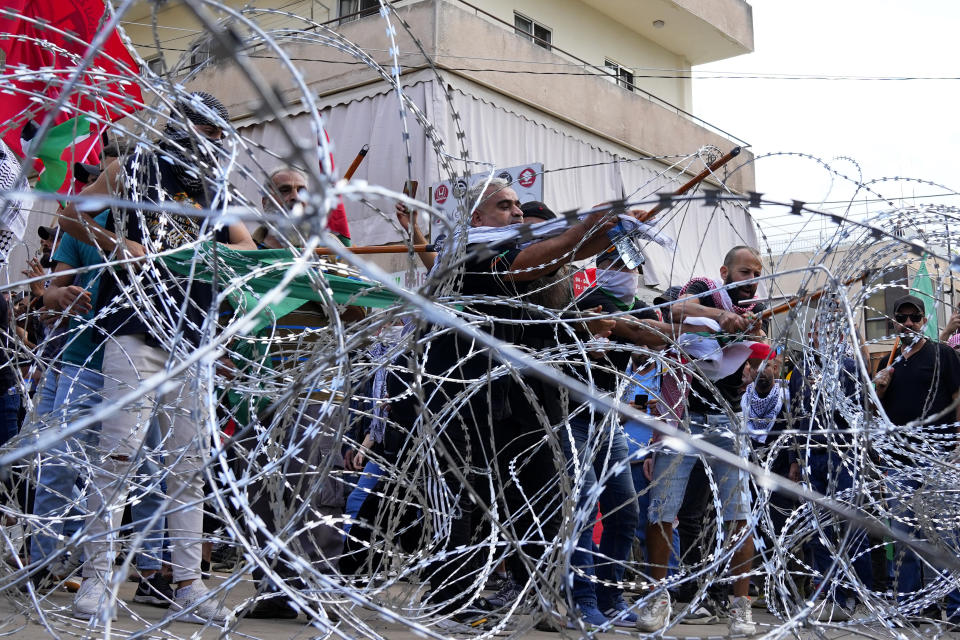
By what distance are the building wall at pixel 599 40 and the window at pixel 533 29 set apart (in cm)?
7

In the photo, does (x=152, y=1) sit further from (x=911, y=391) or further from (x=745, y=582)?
(x=911, y=391)

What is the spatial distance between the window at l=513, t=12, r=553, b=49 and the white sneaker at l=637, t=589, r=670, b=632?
1106cm

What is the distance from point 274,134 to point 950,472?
1024 cm

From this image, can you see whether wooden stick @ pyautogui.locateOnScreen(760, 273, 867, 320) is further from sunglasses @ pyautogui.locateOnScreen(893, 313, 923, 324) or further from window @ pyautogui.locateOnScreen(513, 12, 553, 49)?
window @ pyautogui.locateOnScreen(513, 12, 553, 49)

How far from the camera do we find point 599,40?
16031 mm

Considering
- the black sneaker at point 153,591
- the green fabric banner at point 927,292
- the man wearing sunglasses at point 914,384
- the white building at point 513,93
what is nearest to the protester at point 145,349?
the black sneaker at point 153,591

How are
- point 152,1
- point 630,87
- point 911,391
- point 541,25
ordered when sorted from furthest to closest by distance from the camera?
1. point 630,87
2. point 541,25
3. point 911,391
4. point 152,1

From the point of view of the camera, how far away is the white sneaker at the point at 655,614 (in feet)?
14.0

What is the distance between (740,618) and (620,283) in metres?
1.55

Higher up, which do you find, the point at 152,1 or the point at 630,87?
the point at 630,87

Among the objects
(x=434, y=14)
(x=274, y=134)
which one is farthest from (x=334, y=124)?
(x=434, y=14)

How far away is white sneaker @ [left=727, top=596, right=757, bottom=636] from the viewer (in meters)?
4.12

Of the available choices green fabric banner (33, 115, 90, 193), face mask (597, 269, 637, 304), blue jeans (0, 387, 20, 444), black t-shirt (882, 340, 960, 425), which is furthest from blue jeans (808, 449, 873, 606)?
green fabric banner (33, 115, 90, 193)

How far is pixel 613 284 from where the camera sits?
4.38 metres
